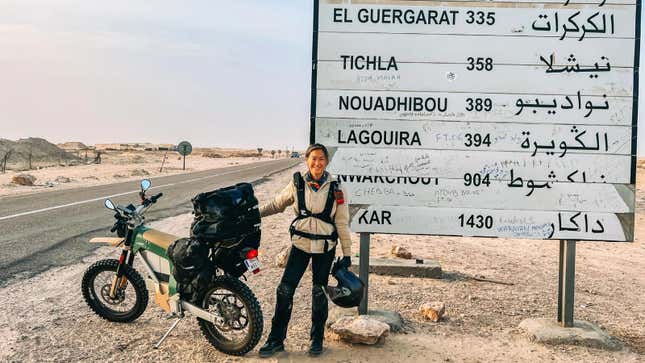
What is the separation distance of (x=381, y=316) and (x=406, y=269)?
233 cm

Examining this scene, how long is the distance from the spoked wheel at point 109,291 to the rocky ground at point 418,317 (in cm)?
13

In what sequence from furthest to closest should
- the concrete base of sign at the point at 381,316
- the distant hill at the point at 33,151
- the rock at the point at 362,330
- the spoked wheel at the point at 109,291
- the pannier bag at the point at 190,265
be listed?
the distant hill at the point at 33,151
the concrete base of sign at the point at 381,316
the spoked wheel at the point at 109,291
the rock at the point at 362,330
the pannier bag at the point at 190,265

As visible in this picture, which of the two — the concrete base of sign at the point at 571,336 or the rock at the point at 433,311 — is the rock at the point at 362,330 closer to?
the rock at the point at 433,311

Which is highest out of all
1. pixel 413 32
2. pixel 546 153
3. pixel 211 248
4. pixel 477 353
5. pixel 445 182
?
pixel 413 32

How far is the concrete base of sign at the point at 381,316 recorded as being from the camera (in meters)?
5.08

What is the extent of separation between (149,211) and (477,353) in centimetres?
1075

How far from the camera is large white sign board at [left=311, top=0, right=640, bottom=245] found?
5094 millimetres

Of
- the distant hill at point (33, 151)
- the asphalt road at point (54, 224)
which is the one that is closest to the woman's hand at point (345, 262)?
the asphalt road at point (54, 224)

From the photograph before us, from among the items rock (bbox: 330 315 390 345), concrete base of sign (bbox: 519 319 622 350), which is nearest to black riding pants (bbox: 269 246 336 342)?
rock (bbox: 330 315 390 345)

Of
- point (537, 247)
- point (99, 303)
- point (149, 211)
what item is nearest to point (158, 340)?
point (99, 303)

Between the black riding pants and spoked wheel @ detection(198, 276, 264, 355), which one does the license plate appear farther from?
the black riding pants

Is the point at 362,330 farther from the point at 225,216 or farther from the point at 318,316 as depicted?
the point at 225,216

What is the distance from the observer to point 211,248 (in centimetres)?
427

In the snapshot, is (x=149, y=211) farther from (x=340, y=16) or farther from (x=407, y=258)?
(x=340, y=16)
